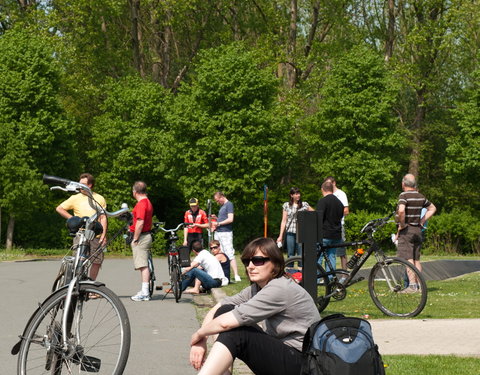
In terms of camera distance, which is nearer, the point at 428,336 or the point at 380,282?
the point at 428,336

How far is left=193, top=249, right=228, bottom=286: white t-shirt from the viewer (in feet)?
51.8

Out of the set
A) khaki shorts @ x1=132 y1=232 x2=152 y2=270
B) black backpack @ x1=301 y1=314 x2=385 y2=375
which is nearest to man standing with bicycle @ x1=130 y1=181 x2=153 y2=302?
khaki shorts @ x1=132 y1=232 x2=152 y2=270

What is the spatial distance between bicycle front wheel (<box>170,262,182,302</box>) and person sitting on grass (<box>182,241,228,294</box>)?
1.55 ft

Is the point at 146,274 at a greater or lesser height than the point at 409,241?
lesser

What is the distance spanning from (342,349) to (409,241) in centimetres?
976

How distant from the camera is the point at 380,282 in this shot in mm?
12031

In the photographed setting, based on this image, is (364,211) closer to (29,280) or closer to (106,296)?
(29,280)

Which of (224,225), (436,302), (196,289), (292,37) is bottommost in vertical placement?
(196,289)

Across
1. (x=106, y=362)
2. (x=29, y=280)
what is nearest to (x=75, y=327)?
(x=106, y=362)

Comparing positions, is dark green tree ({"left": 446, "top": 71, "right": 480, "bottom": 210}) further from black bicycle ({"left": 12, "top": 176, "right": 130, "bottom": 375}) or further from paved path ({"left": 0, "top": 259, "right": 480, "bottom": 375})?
black bicycle ({"left": 12, "top": 176, "right": 130, "bottom": 375})

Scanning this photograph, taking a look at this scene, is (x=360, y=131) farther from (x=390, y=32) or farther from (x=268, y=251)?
(x=268, y=251)

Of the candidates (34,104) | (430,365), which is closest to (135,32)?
(34,104)

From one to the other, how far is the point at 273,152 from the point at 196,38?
1151 centimetres

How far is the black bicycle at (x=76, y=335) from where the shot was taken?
638 centimetres
